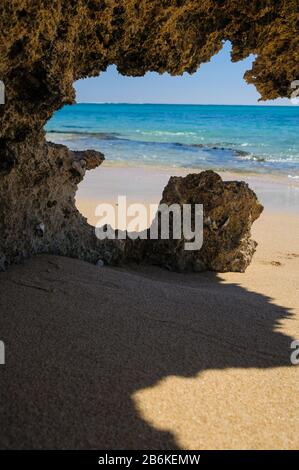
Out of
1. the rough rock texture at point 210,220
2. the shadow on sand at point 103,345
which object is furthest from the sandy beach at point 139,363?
the rough rock texture at point 210,220

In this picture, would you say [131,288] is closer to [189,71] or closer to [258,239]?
[189,71]

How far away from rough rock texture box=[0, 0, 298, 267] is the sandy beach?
452 millimetres

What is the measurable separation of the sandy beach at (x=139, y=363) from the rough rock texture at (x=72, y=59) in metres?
0.45

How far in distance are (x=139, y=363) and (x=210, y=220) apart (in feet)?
8.34

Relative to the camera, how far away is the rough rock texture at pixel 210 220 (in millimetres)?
4887

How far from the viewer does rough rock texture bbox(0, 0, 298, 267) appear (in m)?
2.81

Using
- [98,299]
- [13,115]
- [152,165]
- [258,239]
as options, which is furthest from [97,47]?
[152,165]

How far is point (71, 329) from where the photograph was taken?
2.80 metres

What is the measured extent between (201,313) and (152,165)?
1363 centimetres
